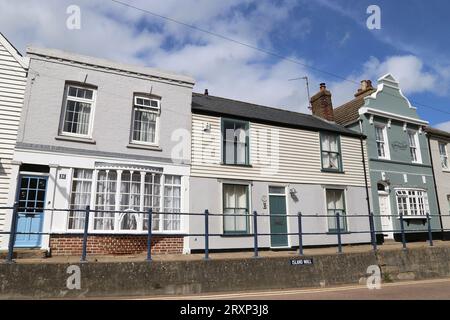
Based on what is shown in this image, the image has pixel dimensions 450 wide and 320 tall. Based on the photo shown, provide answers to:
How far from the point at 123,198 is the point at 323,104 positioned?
13.6 metres

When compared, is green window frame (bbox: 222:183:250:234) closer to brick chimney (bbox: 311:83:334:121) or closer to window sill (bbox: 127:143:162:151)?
window sill (bbox: 127:143:162:151)

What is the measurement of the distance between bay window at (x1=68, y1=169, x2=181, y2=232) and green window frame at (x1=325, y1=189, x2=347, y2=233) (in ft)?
24.6

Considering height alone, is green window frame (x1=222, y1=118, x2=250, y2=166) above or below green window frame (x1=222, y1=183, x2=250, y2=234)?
above

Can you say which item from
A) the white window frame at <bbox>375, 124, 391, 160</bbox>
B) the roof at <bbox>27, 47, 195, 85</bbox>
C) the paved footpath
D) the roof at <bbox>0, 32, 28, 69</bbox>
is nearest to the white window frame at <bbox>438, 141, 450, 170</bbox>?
the white window frame at <bbox>375, 124, 391, 160</bbox>

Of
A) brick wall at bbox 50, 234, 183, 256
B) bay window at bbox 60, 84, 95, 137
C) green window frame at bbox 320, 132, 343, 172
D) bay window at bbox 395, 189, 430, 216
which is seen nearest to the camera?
brick wall at bbox 50, 234, 183, 256

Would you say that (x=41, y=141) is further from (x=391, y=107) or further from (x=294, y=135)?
(x=391, y=107)

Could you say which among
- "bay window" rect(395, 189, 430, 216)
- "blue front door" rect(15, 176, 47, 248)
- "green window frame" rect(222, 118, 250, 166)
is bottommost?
"blue front door" rect(15, 176, 47, 248)

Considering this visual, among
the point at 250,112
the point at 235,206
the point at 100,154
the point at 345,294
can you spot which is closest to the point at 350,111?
the point at 250,112

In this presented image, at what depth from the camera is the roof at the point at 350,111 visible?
62.0 ft

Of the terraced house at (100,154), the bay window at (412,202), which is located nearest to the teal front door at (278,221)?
the terraced house at (100,154)

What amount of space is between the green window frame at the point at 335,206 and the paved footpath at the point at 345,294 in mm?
5505

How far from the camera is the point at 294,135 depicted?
52.3 feet

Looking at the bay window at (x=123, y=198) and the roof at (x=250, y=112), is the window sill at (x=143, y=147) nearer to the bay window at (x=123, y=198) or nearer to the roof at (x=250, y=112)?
the bay window at (x=123, y=198)

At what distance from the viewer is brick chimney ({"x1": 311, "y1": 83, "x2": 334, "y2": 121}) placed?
65.8 ft
